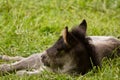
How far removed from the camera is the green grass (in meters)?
8.93

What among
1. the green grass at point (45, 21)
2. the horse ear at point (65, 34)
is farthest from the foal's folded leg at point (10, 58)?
the horse ear at point (65, 34)

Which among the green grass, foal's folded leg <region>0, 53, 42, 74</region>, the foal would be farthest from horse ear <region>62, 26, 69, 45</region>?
the green grass

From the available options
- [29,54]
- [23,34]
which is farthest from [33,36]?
[29,54]

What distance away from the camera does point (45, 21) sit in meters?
10.2

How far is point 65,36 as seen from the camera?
7152mm

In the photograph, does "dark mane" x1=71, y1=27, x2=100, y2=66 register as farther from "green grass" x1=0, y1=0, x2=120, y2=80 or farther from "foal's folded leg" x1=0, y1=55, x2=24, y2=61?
"foal's folded leg" x1=0, y1=55, x2=24, y2=61

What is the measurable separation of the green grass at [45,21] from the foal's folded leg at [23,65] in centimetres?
83

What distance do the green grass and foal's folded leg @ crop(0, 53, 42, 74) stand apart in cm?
83

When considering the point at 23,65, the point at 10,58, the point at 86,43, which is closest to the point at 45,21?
the point at 10,58

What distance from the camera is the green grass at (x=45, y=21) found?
8930mm

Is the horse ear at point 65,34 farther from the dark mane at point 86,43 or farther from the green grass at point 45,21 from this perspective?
the green grass at point 45,21

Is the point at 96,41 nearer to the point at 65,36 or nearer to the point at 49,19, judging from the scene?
the point at 65,36

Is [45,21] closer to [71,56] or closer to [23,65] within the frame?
[23,65]

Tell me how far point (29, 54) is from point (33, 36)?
90 cm
